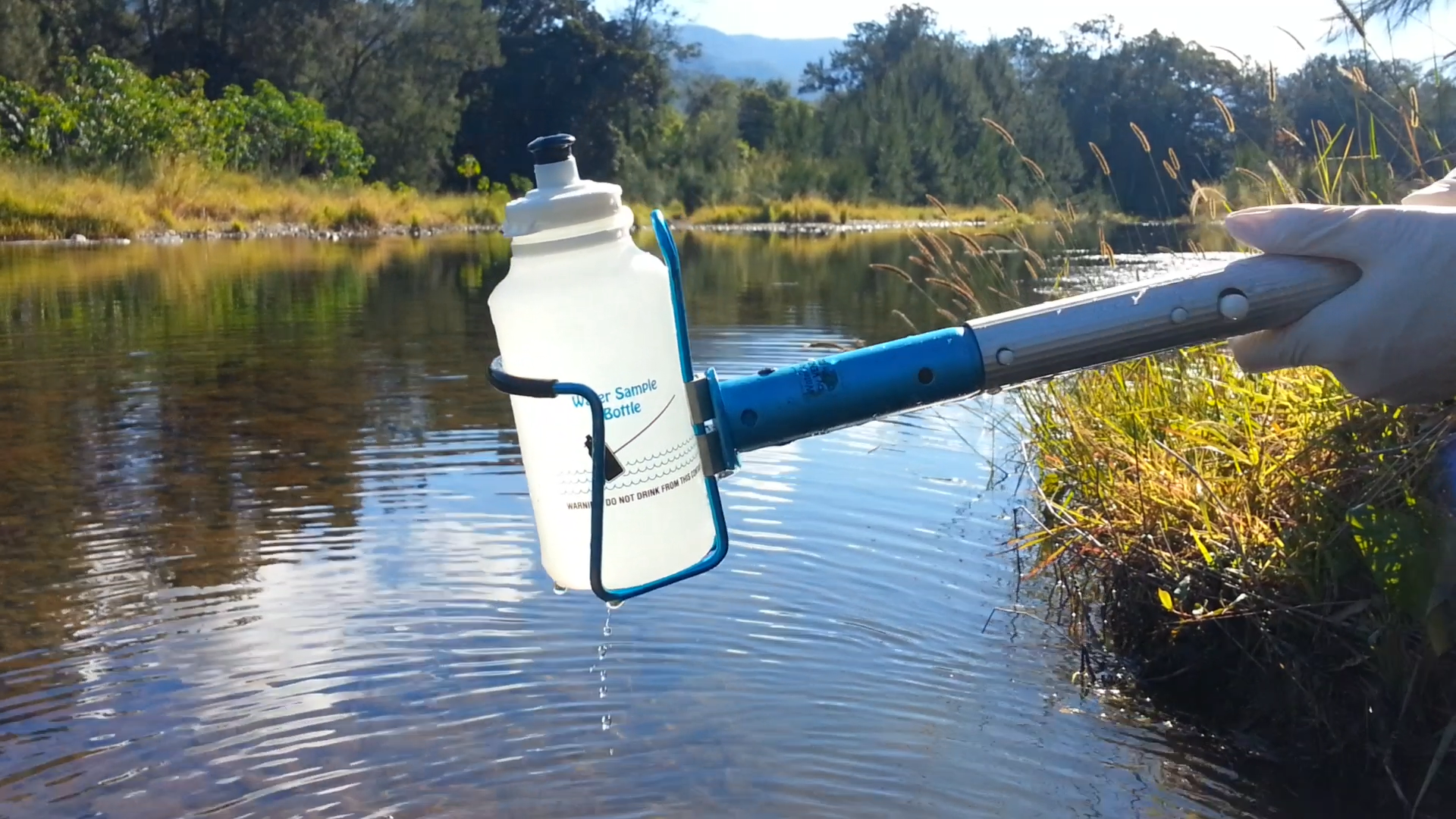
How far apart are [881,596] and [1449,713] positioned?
1.89 m

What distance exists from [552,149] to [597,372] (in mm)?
244

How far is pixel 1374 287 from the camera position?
1.83m

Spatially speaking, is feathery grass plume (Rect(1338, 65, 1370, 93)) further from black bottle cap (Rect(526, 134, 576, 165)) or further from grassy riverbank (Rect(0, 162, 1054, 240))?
grassy riverbank (Rect(0, 162, 1054, 240))

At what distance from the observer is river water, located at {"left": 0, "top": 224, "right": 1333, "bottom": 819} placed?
340 cm

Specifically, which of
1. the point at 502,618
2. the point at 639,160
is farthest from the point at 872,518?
the point at 639,160

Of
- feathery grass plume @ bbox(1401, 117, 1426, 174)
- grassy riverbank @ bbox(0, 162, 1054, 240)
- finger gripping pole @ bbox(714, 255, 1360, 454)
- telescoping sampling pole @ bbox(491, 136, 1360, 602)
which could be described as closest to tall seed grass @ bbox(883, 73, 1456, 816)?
feathery grass plume @ bbox(1401, 117, 1426, 174)

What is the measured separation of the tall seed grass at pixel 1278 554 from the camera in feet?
11.0

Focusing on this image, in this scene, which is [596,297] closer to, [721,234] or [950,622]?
[950,622]

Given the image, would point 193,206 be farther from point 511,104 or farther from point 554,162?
point 554,162

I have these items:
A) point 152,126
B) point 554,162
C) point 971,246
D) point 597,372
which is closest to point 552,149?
point 554,162

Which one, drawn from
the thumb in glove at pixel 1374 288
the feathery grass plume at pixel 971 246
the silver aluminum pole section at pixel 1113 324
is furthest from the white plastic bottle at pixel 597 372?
the feathery grass plume at pixel 971 246

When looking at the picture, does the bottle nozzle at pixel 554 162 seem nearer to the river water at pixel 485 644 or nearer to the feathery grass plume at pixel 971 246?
the river water at pixel 485 644

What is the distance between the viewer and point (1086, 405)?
525 cm

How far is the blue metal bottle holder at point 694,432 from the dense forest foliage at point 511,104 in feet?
97.7
